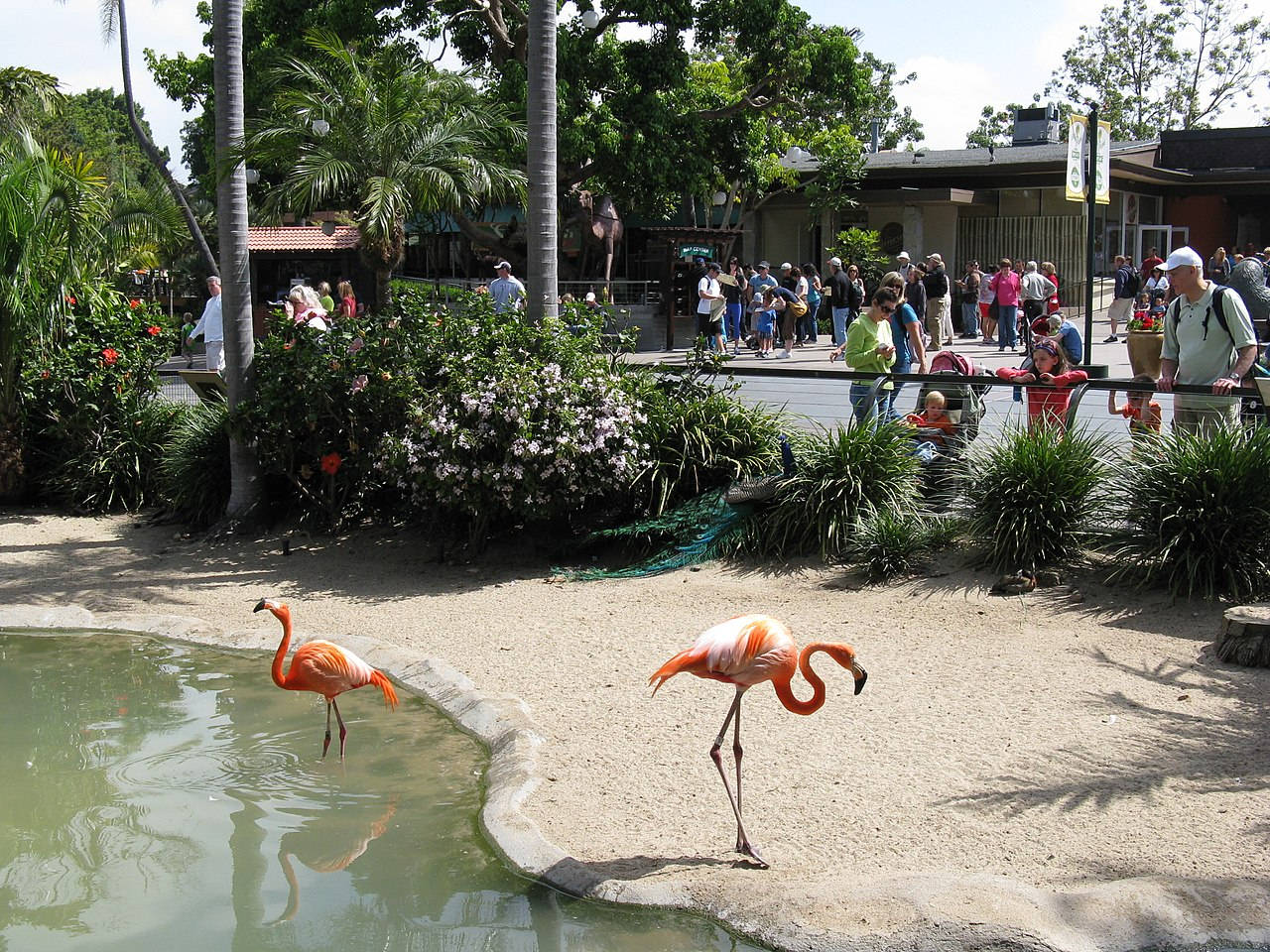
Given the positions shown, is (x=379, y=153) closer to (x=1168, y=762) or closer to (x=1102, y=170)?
(x=1102, y=170)

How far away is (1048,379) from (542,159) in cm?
452

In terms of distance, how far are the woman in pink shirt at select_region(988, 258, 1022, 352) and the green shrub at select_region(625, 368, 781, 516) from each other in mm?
13376

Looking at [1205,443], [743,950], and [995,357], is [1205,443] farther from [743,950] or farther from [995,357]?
[995,357]

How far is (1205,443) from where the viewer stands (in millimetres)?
8070

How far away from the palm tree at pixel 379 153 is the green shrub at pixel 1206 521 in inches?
268

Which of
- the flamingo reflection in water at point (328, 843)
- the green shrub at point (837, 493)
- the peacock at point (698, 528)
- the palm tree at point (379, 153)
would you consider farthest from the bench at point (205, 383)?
the flamingo reflection in water at point (328, 843)

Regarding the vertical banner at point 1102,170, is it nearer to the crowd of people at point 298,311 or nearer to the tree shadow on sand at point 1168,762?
the crowd of people at point 298,311

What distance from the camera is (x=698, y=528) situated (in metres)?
9.70

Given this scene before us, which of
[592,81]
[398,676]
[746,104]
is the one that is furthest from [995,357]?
[398,676]

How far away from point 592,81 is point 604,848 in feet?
64.3

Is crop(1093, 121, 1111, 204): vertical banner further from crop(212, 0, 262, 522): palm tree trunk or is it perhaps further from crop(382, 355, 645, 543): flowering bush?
crop(212, 0, 262, 522): palm tree trunk

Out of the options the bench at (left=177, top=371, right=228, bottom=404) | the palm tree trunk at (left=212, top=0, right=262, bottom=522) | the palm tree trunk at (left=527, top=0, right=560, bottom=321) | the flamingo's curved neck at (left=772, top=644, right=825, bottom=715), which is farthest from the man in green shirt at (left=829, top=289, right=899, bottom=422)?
the bench at (left=177, top=371, right=228, bottom=404)

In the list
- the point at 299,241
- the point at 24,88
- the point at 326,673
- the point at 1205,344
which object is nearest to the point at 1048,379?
the point at 1205,344

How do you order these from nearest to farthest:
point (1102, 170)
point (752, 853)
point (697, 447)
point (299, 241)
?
point (752, 853) < point (697, 447) < point (1102, 170) < point (299, 241)
